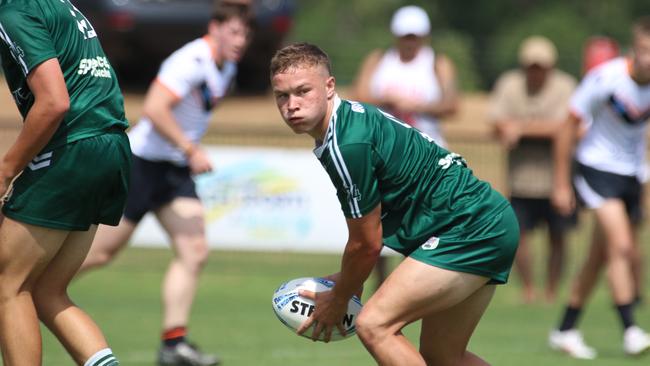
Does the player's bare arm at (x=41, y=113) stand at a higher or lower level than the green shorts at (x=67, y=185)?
higher

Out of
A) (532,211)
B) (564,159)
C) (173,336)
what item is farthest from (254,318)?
(532,211)

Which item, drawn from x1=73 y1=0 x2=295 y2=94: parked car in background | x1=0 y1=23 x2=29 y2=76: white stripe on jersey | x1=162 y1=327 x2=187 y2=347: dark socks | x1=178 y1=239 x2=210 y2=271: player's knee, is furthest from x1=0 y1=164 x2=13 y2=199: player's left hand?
x1=73 y1=0 x2=295 y2=94: parked car in background

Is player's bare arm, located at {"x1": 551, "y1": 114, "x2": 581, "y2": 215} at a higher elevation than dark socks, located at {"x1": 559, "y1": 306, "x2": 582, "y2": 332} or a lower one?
higher

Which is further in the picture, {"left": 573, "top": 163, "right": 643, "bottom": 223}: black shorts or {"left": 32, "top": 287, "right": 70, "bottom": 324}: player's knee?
{"left": 573, "top": 163, "right": 643, "bottom": 223}: black shorts

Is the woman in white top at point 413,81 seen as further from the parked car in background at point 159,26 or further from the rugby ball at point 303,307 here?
the parked car in background at point 159,26

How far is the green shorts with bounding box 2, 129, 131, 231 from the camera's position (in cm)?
568

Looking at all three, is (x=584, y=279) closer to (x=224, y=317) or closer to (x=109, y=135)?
(x=224, y=317)

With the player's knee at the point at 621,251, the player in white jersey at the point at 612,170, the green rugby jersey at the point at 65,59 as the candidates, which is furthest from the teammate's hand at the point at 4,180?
the player's knee at the point at 621,251

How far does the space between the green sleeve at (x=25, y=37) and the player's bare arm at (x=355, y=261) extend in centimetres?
151

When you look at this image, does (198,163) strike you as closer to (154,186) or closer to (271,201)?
(154,186)

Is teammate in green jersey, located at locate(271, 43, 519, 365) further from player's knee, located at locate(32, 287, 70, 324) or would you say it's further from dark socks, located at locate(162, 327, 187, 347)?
dark socks, located at locate(162, 327, 187, 347)

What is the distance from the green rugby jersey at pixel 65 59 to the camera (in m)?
5.52

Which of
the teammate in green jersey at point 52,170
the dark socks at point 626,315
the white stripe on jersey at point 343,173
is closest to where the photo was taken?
the white stripe on jersey at point 343,173

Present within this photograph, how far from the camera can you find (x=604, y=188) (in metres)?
9.07
